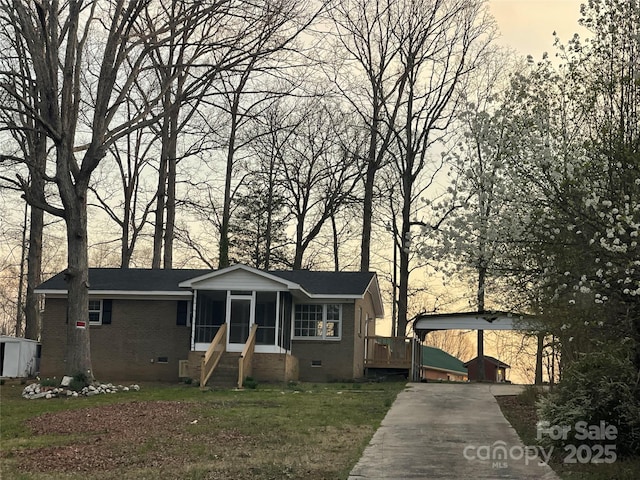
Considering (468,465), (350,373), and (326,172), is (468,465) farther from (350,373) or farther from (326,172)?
(326,172)

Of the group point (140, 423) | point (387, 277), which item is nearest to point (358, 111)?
point (387, 277)

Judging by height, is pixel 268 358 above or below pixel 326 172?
below

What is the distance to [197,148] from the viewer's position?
108 ft

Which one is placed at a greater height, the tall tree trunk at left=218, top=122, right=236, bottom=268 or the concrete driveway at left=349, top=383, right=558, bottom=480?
the tall tree trunk at left=218, top=122, right=236, bottom=268

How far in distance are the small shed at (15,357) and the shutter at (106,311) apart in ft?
14.0

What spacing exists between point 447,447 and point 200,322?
16.3m

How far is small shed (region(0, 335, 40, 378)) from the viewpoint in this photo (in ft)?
101

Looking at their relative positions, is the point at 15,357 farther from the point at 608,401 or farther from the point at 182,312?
the point at 608,401

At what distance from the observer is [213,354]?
25734 millimetres

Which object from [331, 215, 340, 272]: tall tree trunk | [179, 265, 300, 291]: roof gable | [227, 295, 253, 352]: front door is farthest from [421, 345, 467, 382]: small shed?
[179, 265, 300, 291]: roof gable

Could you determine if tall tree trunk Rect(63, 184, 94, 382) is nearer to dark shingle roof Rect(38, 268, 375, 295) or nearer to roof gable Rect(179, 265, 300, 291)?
roof gable Rect(179, 265, 300, 291)

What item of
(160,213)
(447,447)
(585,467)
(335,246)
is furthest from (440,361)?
(585,467)

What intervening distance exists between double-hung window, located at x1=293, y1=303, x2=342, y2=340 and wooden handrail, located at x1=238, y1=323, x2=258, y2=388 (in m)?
2.84

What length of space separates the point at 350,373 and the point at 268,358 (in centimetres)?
342
